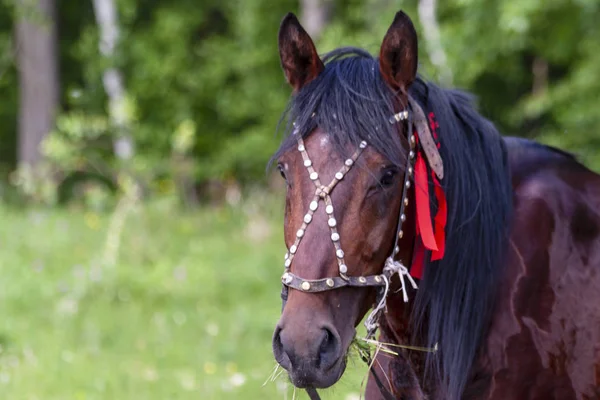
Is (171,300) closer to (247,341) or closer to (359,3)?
(247,341)

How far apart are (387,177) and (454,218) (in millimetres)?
413

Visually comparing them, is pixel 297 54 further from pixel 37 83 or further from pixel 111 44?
pixel 111 44

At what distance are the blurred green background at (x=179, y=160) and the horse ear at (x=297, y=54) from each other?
29 centimetres

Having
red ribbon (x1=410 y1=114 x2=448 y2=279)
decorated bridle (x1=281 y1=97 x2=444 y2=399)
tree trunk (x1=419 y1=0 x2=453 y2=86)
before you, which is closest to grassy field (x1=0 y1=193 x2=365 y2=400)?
red ribbon (x1=410 y1=114 x2=448 y2=279)


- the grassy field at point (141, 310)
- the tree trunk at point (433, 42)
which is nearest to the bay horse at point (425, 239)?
the grassy field at point (141, 310)

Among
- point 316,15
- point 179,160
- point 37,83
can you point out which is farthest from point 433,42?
point 37,83

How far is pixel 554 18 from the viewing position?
27.9 feet

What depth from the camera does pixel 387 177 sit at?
2346 millimetres

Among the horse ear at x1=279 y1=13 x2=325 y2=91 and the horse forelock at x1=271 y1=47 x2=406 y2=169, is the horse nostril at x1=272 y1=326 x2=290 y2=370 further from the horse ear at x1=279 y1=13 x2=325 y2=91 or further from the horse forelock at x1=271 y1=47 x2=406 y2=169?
the horse ear at x1=279 y1=13 x2=325 y2=91

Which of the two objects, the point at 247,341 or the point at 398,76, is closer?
the point at 398,76

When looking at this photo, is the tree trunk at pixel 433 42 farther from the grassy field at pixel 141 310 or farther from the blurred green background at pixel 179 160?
the grassy field at pixel 141 310

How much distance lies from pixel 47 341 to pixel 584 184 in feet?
16.1

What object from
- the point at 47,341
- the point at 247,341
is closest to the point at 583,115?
the point at 247,341

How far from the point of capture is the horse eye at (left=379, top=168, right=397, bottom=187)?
2322mm
